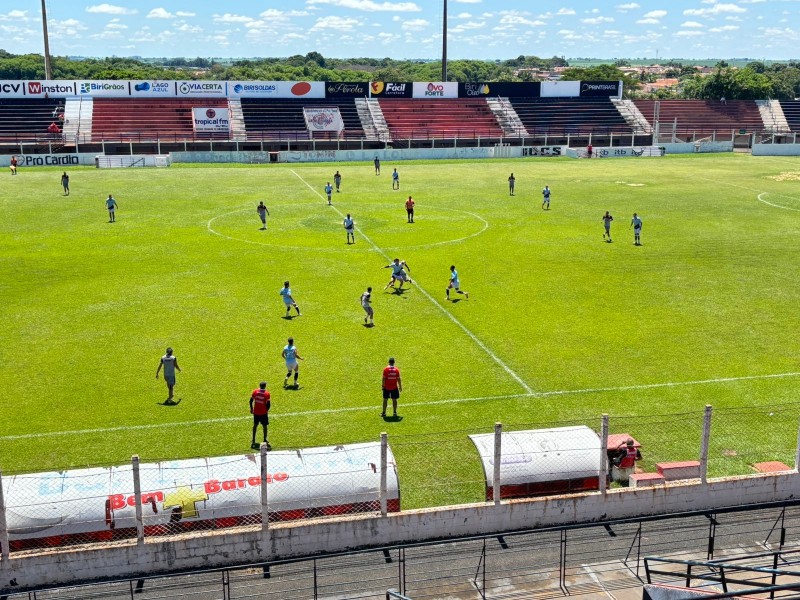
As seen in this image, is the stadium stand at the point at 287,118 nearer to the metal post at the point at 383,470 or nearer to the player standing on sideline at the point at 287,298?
the player standing on sideline at the point at 287,298

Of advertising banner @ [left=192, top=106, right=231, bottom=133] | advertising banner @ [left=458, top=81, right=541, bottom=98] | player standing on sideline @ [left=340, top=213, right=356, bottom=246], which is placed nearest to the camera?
player standing on sideline @ [left=340, top=213, right=356, bottom=246]

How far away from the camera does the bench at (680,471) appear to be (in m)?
14.7

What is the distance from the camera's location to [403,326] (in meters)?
24.5

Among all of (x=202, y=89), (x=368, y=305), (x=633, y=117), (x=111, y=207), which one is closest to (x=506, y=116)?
(x=633, y=117)

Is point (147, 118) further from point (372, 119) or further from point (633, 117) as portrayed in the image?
point (633, 117)

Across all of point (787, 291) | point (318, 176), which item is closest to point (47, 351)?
point (787, 291)

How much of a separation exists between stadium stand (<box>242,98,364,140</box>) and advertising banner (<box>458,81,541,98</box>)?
13749 millimetres

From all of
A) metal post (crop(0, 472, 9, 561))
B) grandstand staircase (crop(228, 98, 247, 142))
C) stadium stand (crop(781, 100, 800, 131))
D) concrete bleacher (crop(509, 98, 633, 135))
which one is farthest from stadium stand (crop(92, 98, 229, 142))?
stadium stand (crop(781, 100, 800, 131))

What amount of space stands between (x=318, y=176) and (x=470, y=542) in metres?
48.3

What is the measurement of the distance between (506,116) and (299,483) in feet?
263

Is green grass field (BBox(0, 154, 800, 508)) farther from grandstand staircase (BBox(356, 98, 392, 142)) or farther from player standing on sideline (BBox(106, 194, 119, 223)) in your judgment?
grandstand staircase (BBox(356, 98, 392, 142))

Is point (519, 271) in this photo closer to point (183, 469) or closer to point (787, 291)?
point (787, 291)

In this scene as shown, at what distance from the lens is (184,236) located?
3781 centimetres

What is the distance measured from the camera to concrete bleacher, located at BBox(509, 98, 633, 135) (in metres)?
87.5
